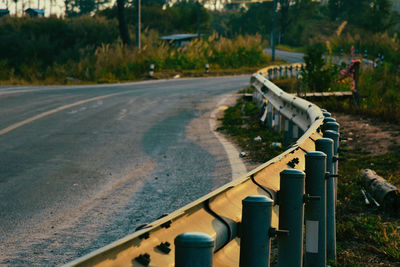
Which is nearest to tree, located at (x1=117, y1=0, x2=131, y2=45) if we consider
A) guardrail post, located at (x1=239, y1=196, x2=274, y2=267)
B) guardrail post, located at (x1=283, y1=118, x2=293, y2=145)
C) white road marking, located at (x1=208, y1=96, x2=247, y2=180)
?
white road marking, located at (x1=208, y1=96, x2=247, y2=180)

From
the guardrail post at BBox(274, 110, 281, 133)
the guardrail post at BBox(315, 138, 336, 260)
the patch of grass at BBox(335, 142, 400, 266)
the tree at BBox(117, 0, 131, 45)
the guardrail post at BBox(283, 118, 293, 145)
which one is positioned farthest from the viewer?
the tree at BBox(117, 0, 131, 45)

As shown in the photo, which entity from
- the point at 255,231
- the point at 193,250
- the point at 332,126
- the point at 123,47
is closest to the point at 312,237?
the point at 255,231

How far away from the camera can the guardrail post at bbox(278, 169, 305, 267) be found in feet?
10.2

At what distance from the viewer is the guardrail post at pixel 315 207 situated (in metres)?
3.76

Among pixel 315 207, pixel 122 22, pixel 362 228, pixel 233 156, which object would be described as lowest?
pixel 233 156

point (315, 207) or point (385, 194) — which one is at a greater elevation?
point (315, 207)

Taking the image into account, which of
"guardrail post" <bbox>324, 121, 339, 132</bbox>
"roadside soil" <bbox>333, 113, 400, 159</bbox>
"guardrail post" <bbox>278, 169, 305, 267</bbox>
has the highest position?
"guardrail post" <bbox>324, 121, 339, 132</bbox>

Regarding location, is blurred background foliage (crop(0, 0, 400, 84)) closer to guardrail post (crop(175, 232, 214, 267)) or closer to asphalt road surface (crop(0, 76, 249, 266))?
asphalt road surface (crop(0, 76, 249, 266))

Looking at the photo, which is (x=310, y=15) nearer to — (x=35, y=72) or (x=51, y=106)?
(x=35, y=72)

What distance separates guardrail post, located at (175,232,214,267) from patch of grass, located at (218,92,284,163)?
677 cm

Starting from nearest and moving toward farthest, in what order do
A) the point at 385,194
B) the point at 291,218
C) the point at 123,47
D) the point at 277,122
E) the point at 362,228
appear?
the point at 291,218 < the point at 362,228 < the point at 385,194 < the point at 277,122 < the point at 123,47

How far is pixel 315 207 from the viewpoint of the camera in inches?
148

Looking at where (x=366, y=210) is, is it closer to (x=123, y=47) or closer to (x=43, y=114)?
(x=43, y=114)

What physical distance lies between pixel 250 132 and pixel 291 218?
27.9 feet
